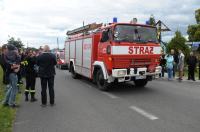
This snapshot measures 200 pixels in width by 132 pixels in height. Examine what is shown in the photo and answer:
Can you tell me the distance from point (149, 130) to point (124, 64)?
584cm

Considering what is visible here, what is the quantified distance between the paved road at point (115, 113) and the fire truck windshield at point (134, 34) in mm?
2090

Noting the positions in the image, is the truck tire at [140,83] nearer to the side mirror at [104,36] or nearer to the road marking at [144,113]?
the side mirror at [104,36]

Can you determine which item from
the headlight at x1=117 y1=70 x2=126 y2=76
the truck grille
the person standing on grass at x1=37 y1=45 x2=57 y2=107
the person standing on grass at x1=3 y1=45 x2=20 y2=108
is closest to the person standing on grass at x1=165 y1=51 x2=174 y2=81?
the truck grille

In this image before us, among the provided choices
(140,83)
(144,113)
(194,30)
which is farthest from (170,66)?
(194,30)

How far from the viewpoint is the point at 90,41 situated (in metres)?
15.0

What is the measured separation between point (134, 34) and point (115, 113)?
4954 mm

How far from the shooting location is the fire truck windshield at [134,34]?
41.5 ft

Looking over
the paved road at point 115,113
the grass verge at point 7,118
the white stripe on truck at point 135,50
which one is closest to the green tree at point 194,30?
the white stripe on truck at point 135,50

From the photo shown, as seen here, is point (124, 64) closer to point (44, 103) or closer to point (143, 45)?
point (143, 45)

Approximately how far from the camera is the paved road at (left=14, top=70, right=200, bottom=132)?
23.9 ft

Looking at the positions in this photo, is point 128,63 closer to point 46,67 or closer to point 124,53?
point 124,53

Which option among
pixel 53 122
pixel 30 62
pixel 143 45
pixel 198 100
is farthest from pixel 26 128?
pixel 143 45

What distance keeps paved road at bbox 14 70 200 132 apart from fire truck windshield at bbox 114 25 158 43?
6.86ft

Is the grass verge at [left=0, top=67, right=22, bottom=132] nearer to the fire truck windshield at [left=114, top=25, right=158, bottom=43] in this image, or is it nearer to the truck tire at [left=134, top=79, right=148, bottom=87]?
the fire truck windshield at [left=114, top=25, right=158, bottom=43]
